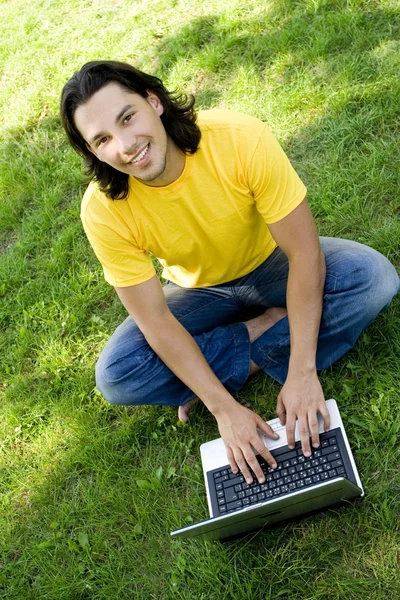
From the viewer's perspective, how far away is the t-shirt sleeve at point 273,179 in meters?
2.40

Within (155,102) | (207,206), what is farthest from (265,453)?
(155,102)

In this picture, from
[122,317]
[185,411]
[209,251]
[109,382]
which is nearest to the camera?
[209,251]

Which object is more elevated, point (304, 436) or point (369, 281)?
point (369, 281)

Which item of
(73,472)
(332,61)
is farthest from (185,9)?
(73,472)

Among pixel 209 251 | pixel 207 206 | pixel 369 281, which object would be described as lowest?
pixel 369 281

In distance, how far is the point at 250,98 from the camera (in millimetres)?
4191

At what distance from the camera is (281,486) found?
241cm

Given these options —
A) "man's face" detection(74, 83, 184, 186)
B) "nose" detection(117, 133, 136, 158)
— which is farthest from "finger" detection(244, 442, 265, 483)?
"nose" detection(117, 133, 136, 158)

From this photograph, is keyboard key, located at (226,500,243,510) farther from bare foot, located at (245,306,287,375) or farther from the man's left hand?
bare foot, located at (245,306,287,375)

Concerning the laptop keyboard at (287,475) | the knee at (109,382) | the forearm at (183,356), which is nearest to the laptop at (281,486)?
the laptop keyboard at (287,475)

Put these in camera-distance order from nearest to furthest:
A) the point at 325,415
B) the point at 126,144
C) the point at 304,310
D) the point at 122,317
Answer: the point at 126,144 < the point at 325,415 < the point at 304,310 < the point at 122,317

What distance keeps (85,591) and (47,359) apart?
132 centimetres

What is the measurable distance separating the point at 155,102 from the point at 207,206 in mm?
458

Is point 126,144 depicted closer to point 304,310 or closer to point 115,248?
point 115,248
